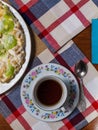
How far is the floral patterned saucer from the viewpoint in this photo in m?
1.25

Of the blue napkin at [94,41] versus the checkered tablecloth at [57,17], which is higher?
the checkered tablecloth at [57,17]

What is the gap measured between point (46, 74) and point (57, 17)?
0.45 ft

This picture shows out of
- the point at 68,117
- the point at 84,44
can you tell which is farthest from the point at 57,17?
the point at 68,117

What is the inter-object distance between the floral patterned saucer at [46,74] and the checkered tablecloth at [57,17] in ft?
0.16

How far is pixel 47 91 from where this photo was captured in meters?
1.24

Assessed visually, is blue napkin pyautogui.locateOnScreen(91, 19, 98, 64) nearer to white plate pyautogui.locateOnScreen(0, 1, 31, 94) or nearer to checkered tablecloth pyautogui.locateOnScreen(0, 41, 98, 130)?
checkered tablecloth pyautogui.locateOnScreen(0, 41, 98, 130)

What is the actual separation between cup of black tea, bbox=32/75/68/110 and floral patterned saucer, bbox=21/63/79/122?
16mm

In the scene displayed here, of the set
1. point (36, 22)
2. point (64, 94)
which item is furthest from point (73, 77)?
point (36, 22)

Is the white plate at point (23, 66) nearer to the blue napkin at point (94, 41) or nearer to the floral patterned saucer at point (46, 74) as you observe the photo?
the floral patterned saucer at point (46, 74)

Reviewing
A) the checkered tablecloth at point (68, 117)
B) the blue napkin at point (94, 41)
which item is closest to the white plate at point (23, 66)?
the checkered tablecloth at point (68, 117)

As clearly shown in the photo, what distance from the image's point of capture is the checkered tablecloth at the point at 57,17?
1.26 meters

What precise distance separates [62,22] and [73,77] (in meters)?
0.13

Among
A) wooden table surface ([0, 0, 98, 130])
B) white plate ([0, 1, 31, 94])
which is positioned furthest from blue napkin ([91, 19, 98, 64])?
white plate ([0, 1, 31, 94])

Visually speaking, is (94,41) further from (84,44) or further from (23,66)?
(23,66)
